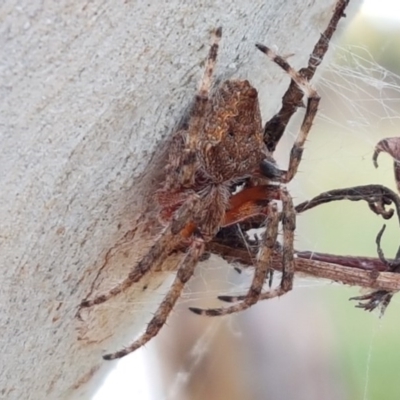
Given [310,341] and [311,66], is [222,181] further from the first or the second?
[310,341]

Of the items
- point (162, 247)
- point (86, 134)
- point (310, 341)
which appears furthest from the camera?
point (310, 341)

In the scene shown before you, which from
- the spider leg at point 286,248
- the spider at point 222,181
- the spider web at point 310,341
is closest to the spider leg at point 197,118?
the spider at point 222,181

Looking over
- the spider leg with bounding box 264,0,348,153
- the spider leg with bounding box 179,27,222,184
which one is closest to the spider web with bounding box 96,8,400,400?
the spider leg with bounding box 264,0,348,153

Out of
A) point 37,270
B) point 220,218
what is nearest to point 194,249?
point 220,218

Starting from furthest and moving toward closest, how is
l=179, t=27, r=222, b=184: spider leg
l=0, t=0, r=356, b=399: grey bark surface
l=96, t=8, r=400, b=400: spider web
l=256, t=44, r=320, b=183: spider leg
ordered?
l=96, t=8, r=400, b=400: spider web, l=256, t=44, r=320, b=183: spider leg, l=179, t=27, r=222, b=184: spider leg, l=0, t=0, r=356, b=399: grey bark surface

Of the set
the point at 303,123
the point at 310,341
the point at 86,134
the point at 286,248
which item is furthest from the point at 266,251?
the point at 310,341

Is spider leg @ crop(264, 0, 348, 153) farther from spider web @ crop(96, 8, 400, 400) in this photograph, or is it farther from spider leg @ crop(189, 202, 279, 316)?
spider web @ crop(96, 8, 400, 400)

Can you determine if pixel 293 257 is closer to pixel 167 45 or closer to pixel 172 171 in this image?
pixel 172 171
